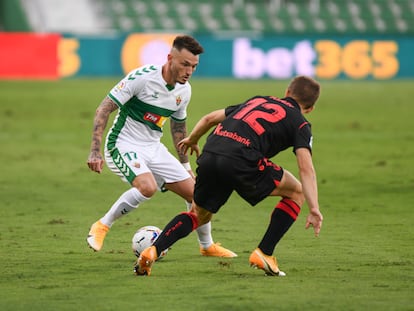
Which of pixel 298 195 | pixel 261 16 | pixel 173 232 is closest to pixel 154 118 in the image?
pixel 173 232

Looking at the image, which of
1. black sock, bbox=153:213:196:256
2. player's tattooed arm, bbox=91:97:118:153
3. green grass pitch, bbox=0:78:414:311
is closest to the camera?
green grass pitch, bbox=0:78:414:311

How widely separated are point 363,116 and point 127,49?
1325cm

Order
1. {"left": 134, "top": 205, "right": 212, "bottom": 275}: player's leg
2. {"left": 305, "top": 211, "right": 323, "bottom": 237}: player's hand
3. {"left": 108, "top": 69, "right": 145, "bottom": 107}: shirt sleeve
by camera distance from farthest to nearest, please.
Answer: {"left": 108, "top": 69, "right": 145, "bottom": 107}: shirt sleeve, {"left": 134, "top": 205, "right": 212, "bottom": 275}: player's leg, {"left": 305, "top": 211, "right": 323, "bottom": 237}: player's hand

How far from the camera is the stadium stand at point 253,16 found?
40.5 m

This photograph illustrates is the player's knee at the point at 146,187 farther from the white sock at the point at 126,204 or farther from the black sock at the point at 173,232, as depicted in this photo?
the black sock at the point at 173,232

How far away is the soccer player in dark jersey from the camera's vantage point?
292 inches

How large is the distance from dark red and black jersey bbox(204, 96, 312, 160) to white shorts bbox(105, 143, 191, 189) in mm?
1346

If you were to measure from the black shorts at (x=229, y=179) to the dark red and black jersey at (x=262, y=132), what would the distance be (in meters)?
0.07

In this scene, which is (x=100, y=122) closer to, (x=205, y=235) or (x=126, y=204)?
(x=126, y=204)

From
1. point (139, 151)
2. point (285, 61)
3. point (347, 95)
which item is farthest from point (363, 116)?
point (139, 151)

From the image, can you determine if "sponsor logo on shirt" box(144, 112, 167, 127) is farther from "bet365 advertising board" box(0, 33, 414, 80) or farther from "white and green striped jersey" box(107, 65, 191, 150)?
"bet365 advertising board" box(0, 33, 414, 80)

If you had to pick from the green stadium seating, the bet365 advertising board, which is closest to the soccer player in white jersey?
the bet365 advertising board

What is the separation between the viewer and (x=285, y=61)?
36.6 metres

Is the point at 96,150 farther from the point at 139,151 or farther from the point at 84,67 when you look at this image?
the point at 84,67
